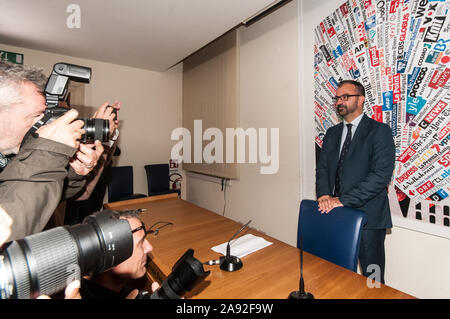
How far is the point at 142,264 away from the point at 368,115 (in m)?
2.09

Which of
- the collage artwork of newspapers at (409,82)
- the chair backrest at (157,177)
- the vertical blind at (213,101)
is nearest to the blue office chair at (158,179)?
the chair backrest at (157,177)

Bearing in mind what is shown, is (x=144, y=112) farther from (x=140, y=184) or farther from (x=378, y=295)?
(x=378, y=295)

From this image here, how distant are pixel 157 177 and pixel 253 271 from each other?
344 cm

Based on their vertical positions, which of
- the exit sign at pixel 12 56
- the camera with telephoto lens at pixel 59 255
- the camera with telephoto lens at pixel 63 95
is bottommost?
the camera with telephoto lens at pixel 59 255

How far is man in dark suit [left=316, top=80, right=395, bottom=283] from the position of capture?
1.74m

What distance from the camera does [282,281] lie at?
1075 mm

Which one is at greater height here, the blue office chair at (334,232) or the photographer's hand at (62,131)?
the photographer's hand at (62,131)

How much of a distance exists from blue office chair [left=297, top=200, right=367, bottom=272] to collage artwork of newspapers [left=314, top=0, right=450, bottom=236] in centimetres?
79

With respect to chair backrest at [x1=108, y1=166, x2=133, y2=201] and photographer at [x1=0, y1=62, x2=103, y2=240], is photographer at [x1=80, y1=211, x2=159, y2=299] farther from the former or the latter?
chair backrest at [x1=108, y1=166, x2=133, y2=201]

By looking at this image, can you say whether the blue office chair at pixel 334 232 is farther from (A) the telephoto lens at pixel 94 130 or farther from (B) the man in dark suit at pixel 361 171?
(A) the telephoto lens at pixel 94 130

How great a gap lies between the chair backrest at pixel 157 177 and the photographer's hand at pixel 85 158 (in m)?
2.97

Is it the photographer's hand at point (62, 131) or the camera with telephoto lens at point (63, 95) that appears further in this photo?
the camera with telephoto lens at point (63, 95)

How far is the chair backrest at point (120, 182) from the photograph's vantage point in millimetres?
3734

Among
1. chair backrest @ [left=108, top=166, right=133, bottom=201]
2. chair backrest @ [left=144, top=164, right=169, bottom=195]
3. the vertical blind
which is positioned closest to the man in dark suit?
the vertical blind
